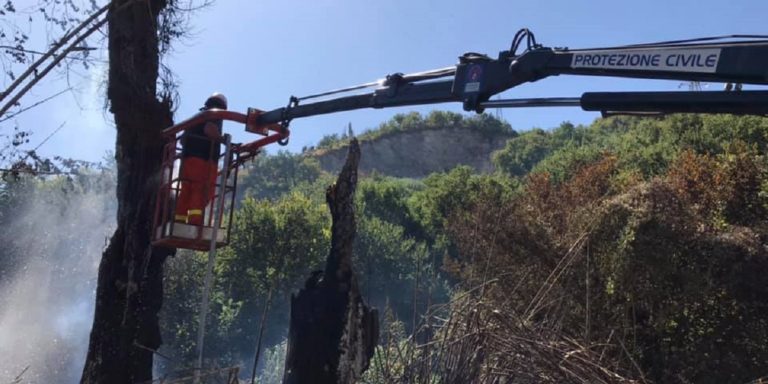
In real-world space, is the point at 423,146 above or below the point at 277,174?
above

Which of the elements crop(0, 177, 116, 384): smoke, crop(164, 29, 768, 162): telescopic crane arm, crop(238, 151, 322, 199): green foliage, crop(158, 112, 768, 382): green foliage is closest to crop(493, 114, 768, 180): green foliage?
crop(158, 112, 768, 382): green foliage

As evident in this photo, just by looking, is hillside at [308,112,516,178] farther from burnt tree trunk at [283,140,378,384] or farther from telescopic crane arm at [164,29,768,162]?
burnt tree trunk at [283,140,378,384]

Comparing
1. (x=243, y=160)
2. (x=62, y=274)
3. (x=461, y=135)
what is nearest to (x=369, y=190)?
(x=62, y=274)

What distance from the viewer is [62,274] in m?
40.2

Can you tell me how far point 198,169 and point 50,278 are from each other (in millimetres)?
35024

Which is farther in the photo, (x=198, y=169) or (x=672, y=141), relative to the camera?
(x=672, y=141)

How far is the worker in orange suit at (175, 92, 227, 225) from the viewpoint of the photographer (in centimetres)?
799

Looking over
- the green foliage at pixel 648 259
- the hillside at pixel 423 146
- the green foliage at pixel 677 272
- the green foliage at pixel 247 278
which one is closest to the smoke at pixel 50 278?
the green foliage at pixel 247 278

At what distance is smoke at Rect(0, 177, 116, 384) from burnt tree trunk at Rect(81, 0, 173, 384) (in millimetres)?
26628

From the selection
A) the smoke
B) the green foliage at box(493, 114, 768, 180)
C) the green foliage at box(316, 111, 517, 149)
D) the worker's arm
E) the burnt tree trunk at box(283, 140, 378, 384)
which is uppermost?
the green foliage at box(316, 111, 517, 149)

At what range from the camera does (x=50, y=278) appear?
39.8 meters

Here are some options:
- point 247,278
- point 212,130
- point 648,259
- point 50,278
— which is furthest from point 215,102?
point 50,278

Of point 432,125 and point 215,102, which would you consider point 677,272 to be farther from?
point 432,125

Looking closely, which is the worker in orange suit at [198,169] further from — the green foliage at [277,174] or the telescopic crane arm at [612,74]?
the green foliage at [277,174]
